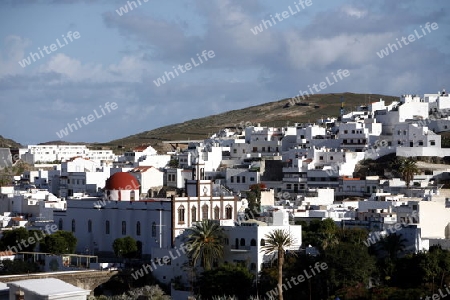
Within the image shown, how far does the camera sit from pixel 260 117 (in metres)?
163

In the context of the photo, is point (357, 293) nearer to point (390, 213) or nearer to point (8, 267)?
point (390, 213)

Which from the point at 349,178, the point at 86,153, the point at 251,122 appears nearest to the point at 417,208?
the point at 349,178

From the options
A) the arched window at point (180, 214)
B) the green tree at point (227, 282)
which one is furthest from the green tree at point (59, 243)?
the green tree at point (227, 282)

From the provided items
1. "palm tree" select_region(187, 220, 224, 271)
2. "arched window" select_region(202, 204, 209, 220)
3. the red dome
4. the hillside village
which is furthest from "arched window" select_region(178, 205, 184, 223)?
the red dome

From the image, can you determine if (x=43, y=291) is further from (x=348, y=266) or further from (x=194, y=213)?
(x=194, y=213)

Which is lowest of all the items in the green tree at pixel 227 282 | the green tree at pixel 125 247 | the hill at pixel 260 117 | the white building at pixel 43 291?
the green tree at pixel 227 282

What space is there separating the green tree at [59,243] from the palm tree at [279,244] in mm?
13974

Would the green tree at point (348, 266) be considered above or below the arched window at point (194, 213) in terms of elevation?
below

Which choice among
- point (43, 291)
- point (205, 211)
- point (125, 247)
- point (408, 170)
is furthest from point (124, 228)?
point (408, 170)

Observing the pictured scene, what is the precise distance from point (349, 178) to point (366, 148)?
27.8 feet

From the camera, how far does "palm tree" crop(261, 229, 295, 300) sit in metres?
55.2

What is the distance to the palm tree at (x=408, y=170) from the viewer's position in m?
86.2

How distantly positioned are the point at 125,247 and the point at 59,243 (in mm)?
4160

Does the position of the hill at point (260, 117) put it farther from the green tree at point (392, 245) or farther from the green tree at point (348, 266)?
the green tree at point (348, 266)
